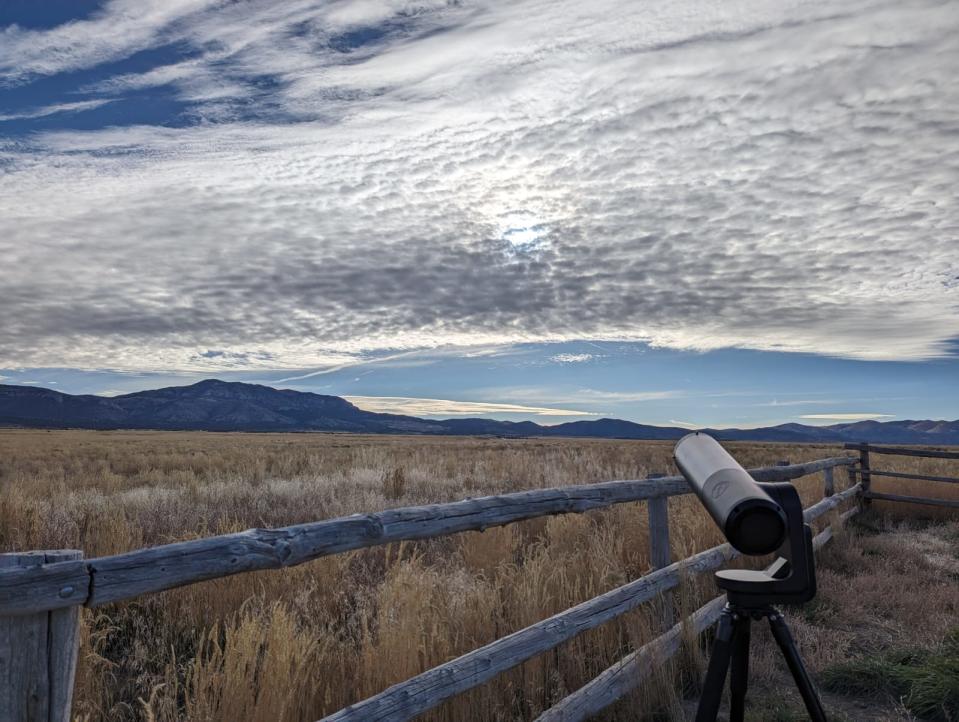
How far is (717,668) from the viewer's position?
257cm

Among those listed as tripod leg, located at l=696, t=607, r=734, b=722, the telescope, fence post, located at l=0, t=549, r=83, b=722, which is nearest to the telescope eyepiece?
the telescope

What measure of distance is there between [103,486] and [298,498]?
698cm

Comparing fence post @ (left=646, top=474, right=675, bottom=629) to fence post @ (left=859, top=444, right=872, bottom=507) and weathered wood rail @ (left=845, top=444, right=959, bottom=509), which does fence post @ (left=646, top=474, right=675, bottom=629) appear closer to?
weathered wood rail @ (left=845, top=444, right=959, bottom=509)

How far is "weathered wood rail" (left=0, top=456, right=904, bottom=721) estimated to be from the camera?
80.7 inches

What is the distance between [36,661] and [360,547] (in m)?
1.38

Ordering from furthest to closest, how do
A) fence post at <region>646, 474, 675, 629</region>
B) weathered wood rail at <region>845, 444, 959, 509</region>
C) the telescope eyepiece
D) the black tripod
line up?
weathered wood rail at <region>845, 444, 959, 509</region>, fence post at <region>646, 474, 675, 629</region>, the black tripod, the telescope eyepiece

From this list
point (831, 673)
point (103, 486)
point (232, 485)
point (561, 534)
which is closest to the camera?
point (831, 673)

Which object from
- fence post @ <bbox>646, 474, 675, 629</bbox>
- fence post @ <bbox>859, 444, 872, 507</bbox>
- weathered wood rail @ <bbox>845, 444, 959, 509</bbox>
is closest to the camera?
fence post @ <bbox>646, 474, 675, 629</bbox>

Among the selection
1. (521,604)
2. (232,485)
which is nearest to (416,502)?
(232,485)

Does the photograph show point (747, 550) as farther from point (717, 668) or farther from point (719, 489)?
point (717, 668)

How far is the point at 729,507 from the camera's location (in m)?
2.27

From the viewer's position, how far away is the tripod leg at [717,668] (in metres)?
2.52

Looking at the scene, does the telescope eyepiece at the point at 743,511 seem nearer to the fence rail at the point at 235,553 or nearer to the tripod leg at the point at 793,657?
the tripod leg at the point at 793,657

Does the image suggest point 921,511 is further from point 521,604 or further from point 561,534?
point 521,604
